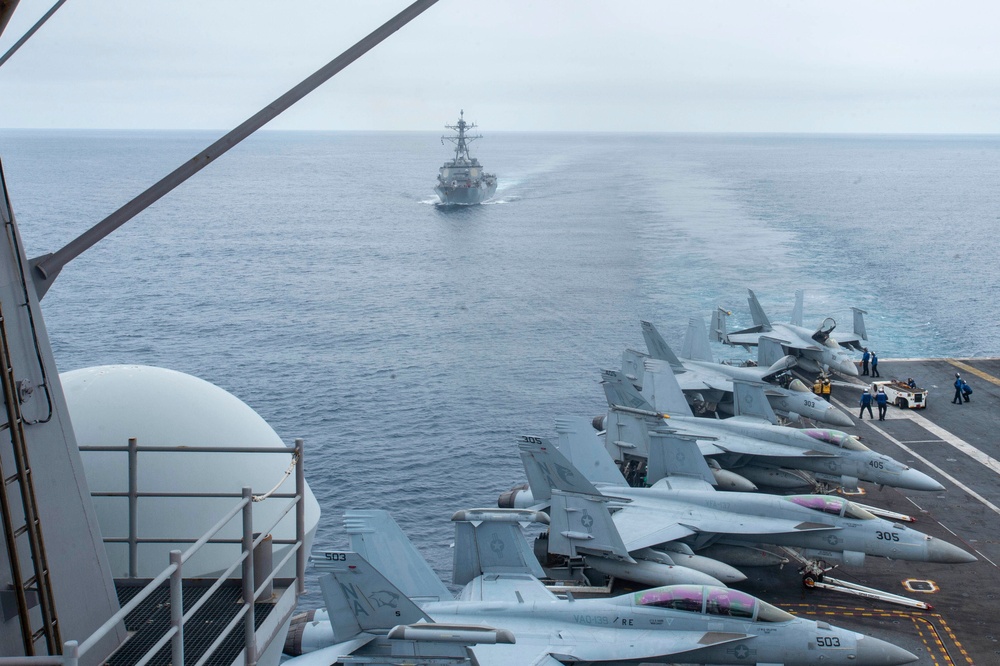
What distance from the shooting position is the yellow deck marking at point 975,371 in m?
53.6

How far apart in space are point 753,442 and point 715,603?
15489 mm

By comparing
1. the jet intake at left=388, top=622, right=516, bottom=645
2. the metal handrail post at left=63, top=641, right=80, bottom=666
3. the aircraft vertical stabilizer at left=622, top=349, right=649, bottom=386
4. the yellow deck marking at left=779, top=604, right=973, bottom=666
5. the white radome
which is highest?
the metal handrail post at left=63, top=641, right=80, bottom=666

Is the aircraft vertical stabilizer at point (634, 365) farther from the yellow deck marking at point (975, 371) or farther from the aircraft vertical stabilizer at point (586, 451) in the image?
the yellow deck marking at point (975, 371)

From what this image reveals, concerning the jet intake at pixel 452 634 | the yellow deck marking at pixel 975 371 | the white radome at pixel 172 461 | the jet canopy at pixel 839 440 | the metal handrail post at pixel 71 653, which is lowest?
the jet intake at pixel 452 634

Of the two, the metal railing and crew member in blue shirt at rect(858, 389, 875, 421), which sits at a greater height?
the metal railing

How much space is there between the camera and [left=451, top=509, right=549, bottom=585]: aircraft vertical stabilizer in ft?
88.0

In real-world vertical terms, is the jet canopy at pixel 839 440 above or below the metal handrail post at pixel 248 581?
below

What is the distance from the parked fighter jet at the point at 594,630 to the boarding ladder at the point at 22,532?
51.9 feet

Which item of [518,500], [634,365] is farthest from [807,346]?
[518,500]

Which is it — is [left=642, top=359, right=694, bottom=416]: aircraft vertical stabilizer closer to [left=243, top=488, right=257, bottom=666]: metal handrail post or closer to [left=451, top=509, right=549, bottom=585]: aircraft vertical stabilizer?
[left=451, top=509, right=549, bottom=585]: aircraft vertical stabilizer

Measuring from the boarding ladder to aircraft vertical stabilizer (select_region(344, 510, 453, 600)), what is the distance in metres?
18.5

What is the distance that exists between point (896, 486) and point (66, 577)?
3288 centimetres

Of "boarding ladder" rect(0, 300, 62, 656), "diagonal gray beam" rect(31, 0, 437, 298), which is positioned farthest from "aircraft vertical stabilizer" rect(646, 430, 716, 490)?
"boarding ladder" rect(0, 300, 62, 656)

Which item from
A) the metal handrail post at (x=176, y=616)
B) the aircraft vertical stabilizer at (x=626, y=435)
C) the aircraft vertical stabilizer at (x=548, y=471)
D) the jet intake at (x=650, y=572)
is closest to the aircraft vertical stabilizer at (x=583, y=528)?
the jet intake at (x=650, y=572)
